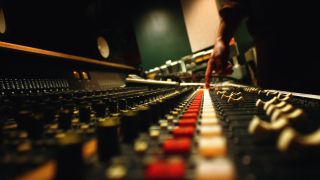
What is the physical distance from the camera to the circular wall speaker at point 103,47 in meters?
4.57

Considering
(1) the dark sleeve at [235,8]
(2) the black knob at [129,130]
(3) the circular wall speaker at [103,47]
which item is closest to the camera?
(2) the black knob at [129,130]

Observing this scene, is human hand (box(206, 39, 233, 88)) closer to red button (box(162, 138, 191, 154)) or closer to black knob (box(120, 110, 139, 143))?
black knob (box(120, 110, 139, 143))

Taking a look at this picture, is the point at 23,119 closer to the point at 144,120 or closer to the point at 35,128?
the point at 35,128

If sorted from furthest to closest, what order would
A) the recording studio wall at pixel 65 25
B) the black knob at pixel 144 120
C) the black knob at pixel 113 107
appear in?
the recording studio wall at pixel 65 25 < the black knob at pixel 113 107 < the black knob at pixel 144 120

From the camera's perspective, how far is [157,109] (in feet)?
3.27

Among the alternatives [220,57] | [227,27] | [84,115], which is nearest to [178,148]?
[84,115]

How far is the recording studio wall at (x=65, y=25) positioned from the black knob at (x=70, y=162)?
7.17 ft

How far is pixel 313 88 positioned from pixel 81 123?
7.42ft

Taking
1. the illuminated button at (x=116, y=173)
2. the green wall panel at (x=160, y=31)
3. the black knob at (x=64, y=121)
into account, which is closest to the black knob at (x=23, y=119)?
the black knob at (x=64, y=121)

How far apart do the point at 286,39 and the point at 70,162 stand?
2557 mm

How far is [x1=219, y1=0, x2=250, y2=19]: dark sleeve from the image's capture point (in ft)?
8.53

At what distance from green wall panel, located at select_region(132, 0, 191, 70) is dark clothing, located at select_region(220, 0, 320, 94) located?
563 cm

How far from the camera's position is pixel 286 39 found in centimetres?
237

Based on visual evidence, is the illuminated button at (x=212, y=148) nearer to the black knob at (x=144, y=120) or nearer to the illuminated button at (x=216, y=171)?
the illuminated button at (x=216, y=171)
